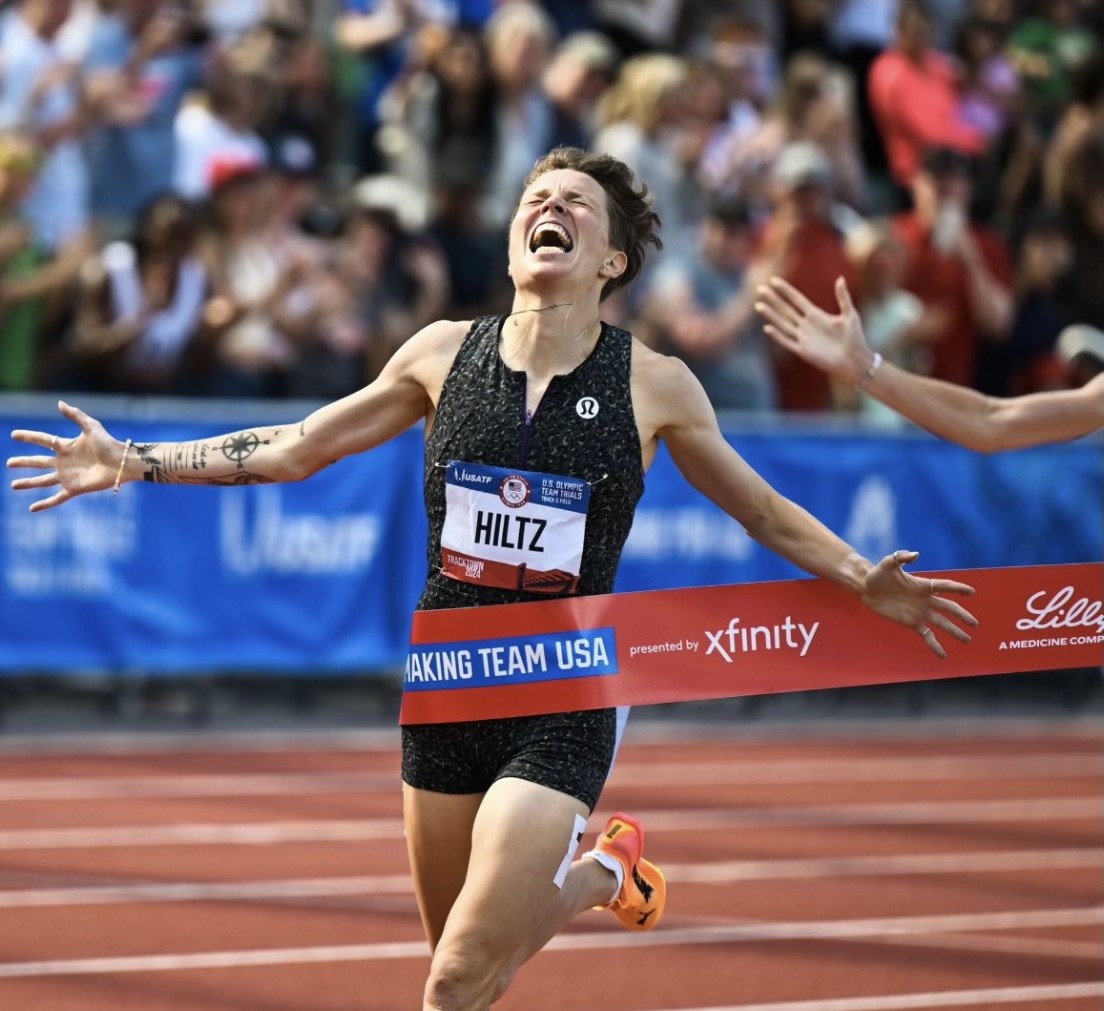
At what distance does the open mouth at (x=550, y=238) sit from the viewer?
4.98m

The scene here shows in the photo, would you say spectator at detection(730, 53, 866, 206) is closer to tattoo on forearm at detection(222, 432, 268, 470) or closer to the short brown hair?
the short brown hair

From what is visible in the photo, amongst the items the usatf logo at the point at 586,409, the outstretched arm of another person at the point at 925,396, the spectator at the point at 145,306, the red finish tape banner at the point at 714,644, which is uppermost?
the spectator at the point at 145,306

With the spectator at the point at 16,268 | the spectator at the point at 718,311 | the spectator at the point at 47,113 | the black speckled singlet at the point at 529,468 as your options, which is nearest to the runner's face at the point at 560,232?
the black speckled singlet at the point at 529,468

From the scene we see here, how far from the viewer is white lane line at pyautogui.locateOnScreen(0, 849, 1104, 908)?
7.85 metres

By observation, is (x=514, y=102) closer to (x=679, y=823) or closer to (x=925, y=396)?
(x=679, y=823)

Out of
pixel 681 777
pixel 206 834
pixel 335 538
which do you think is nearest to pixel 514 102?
pixel 335 538

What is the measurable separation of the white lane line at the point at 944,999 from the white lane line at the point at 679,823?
2715 millimetres

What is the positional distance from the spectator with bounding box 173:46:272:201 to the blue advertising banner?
1.86 m

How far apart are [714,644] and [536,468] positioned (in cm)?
76

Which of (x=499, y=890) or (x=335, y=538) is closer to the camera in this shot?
(x=499, y=890)

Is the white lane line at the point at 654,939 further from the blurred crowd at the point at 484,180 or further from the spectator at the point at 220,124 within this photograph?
the spectator at the point at 220,124

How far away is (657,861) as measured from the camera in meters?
8.77

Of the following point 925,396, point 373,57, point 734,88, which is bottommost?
point 925,396

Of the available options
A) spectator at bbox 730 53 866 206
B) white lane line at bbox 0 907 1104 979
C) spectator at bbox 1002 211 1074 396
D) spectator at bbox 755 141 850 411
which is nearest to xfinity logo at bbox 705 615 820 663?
white lane line at bbox 0 907 1104 979
